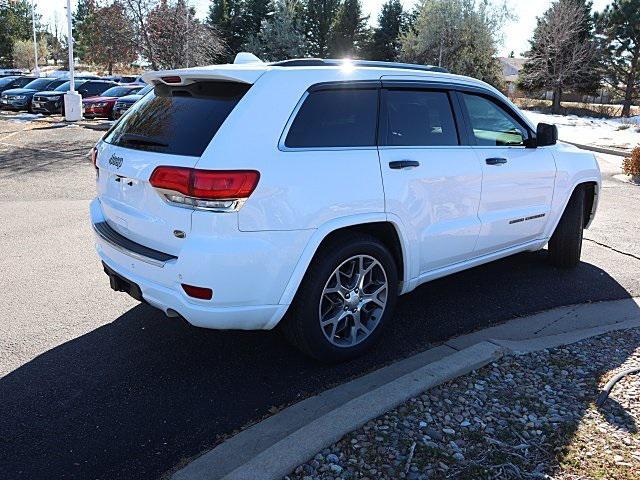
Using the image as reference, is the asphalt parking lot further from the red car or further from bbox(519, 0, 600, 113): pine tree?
bbox(519, 0, 600, 113): pine tree

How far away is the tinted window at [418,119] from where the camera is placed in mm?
3963

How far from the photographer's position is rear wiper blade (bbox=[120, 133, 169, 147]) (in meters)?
3.47

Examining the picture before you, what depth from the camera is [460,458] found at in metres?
2.71

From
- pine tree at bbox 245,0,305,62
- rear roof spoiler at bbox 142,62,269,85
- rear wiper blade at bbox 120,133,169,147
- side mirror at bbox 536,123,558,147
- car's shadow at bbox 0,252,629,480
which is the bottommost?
car's shadow at bbox 0,252,629,480

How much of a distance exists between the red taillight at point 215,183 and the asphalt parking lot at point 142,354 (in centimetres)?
Answer: 122

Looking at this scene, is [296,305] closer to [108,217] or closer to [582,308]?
[108,217]

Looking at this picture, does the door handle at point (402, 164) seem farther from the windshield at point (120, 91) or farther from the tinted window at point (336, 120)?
the windshield at point (120, 91)

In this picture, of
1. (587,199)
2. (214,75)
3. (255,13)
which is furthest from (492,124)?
(255,13)

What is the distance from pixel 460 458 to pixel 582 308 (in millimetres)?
2775

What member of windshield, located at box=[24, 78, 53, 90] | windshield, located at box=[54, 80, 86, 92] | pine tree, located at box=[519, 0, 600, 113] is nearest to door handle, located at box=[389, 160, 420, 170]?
windshield, located at box=[54, 80, 86, 92]

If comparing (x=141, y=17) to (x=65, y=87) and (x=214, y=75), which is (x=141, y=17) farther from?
(x=214, y=75)

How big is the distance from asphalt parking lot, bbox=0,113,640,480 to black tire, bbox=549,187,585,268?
0.16m

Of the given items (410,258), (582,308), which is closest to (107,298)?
(410,258)

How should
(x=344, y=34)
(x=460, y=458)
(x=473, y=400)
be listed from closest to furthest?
(x=460, y=458)
(x=473, y=400)
(x=344, y=34)
